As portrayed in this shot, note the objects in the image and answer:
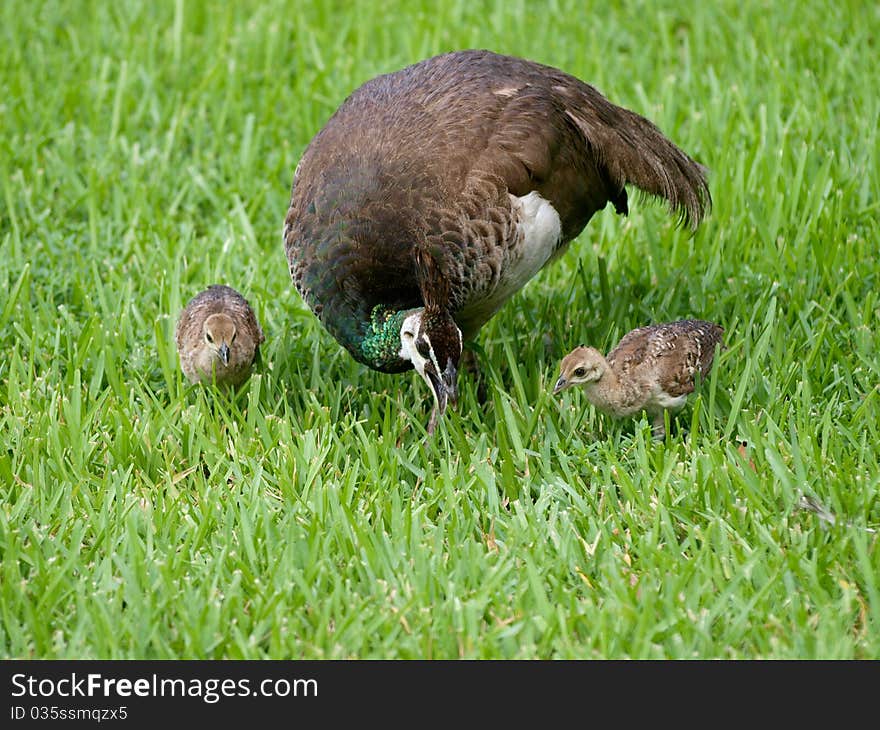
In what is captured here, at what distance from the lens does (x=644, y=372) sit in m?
5.09

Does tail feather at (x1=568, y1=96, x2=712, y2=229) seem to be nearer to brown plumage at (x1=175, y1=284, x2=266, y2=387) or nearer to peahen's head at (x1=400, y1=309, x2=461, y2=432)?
peahen's head at (x1=400, y1=309, x2=461, y2=432)

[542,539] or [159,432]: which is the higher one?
[159,432]

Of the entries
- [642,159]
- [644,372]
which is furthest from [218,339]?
[642,159]

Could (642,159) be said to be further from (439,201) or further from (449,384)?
(449,384)

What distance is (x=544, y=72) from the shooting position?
19.2ft

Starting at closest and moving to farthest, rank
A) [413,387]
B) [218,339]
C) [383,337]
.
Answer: [383,337]
[218,339]
[413,387]

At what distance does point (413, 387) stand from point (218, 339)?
933 millimetres

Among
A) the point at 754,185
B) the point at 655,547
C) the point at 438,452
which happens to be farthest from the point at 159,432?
the point at 754,185

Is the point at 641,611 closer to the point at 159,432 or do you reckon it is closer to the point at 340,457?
the point at 340,457

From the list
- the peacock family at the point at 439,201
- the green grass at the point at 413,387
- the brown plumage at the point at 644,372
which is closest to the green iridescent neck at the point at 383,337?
the peacock family at the point at 439,201

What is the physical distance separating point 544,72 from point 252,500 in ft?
8.10

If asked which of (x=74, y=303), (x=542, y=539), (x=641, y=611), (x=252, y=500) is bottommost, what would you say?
(x=641, y=611)

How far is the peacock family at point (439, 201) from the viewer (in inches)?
201

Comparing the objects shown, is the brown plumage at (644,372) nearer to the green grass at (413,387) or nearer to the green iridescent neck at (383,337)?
the green grass at (413,387)
